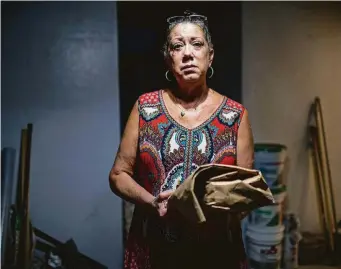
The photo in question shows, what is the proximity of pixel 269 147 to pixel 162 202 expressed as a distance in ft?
3.42

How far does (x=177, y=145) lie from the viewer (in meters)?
1.17

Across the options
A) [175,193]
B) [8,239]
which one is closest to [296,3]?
[175,193]

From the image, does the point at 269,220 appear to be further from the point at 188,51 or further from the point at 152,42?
the point at 188,51

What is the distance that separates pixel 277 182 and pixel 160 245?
97 cm

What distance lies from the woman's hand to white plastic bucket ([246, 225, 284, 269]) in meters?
1.05

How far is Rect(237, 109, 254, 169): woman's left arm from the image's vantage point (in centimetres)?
116

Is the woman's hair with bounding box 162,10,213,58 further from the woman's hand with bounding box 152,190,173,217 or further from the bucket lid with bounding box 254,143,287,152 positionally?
the bucket lid with bounding box 254,143,287,152

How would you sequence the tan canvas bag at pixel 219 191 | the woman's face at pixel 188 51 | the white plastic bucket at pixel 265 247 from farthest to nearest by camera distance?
the white plastic bucket at pixel 265 247 < the woman's face at pixel 188 51 < the tan canvas bag at pixel 219 191

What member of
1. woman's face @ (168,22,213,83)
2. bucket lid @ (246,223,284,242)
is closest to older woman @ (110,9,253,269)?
woman's face @ (168,22,213,83)

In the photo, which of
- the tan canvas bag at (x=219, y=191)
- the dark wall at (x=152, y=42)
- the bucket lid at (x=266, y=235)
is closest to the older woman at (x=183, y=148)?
the tan canvas bag at (x=219, y=191)

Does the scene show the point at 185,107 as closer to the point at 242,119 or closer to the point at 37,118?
the point at 242,119

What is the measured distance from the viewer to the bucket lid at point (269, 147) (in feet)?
6.55

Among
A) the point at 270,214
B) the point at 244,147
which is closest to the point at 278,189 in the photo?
the point at 270,214

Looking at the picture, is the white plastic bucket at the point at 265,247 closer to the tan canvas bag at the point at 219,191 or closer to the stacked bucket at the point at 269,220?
the stacked bucket at the point at 269,220
